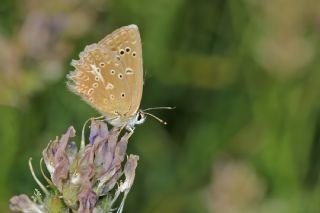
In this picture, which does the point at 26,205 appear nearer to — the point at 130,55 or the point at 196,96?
the point at 130,55

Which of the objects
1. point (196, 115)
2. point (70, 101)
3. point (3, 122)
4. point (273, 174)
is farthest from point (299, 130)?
point (3, 122)

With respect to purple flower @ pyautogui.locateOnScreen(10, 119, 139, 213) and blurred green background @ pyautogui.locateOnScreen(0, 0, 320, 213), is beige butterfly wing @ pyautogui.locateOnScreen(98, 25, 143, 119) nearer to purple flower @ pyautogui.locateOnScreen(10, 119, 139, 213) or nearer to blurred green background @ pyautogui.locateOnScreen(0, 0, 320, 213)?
purple flower @ pyautogui.locateOnScreen(10, 119, 139, 213)

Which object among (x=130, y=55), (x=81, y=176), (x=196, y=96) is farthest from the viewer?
(x=196, y=96)

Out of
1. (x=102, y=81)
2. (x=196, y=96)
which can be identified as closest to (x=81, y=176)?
(x=102, y=81)

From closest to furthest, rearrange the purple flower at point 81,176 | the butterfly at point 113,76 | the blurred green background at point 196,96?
the purple flower at point 81,176 < the butterfly at point 113,76 < the blurred green background at point 196,96

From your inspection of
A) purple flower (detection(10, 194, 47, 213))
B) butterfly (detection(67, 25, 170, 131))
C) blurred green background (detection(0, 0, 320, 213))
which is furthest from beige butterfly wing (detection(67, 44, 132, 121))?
blurred green background (detection(0, 0, 320, 213))

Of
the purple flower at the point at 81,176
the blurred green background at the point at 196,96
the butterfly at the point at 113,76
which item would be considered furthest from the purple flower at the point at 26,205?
the blurred green background at the point at 196,96

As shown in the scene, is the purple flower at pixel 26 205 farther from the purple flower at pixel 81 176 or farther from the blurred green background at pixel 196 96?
the blurred green background at pixel 196 96

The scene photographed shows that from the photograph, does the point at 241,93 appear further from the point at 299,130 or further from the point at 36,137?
the point at 36,137
